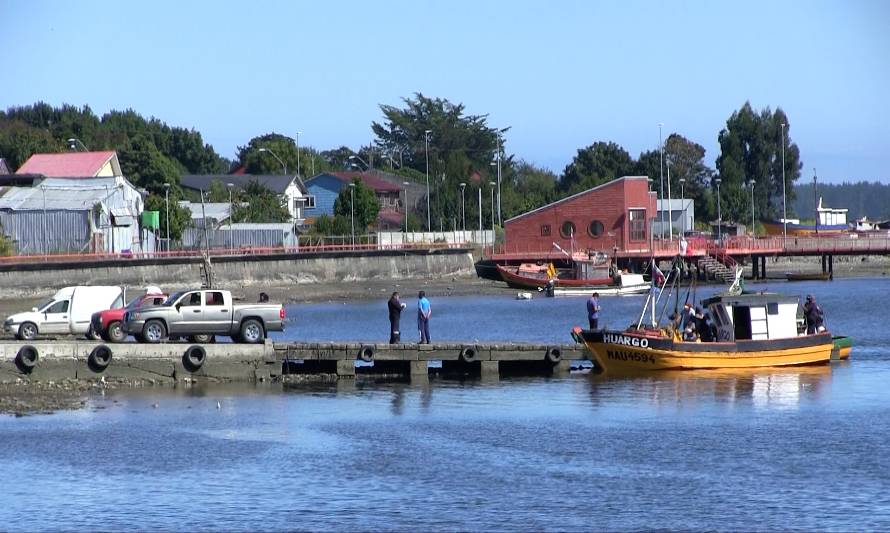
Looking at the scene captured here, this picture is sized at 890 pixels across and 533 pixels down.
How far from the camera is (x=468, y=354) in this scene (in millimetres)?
39000

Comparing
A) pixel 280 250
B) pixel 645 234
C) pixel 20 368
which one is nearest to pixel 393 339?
pixel 20 368

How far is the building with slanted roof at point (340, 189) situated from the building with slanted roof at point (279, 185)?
4.18 feet

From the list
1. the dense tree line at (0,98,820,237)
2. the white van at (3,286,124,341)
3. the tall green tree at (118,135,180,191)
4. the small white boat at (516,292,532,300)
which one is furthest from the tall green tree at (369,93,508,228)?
the white van at (3,286,124,341)

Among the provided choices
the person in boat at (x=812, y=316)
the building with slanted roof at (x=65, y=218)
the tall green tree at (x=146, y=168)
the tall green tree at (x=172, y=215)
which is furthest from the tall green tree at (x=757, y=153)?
the person in boat at (x=812, y=316)

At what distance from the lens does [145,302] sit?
42188mm

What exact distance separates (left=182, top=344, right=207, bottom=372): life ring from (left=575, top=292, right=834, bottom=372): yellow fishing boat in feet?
35.5

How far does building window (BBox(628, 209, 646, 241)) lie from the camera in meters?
103

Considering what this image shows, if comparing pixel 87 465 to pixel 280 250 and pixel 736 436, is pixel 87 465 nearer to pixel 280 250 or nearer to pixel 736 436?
pixel 736 436

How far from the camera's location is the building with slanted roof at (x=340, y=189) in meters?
134

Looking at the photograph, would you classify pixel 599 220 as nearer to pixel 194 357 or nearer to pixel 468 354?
pixel 468 354

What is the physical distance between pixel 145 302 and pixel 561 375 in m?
12.9

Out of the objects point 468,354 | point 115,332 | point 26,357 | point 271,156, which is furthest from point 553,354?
point 271,156

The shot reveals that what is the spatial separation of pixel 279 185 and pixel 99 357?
8881 centimetres

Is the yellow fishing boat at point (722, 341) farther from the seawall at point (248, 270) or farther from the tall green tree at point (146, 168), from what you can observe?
the tall green tree at point (146, 168)
